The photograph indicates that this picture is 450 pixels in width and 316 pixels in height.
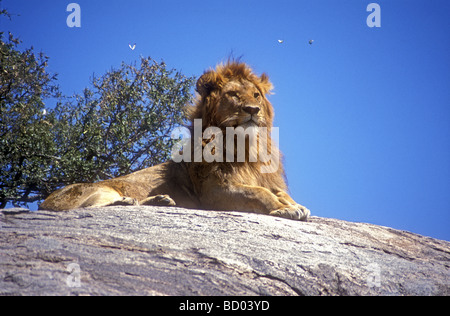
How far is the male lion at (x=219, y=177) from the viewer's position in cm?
668

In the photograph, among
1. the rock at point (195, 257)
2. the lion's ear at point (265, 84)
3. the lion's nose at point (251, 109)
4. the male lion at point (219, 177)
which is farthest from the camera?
the lion's ear at point (265, 84)

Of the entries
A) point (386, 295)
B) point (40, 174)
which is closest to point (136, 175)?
point (40, 174)

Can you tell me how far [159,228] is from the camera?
5.18 meters

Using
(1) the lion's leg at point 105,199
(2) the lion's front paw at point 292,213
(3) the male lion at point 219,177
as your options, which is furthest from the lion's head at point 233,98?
(1) the lion's leg at point 105,199

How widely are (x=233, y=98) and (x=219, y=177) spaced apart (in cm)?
141

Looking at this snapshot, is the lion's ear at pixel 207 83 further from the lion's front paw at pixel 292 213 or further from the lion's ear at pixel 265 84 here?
the lion's front paw at pixel 292 213

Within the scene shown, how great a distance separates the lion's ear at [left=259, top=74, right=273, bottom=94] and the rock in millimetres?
3060

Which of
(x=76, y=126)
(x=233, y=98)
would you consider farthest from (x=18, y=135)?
(x=233, y=98)

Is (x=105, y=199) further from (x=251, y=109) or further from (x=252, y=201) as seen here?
(x=251, y=109)

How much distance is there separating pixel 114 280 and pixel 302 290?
1748 mm

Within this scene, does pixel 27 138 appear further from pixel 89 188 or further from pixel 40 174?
pixel 89 188

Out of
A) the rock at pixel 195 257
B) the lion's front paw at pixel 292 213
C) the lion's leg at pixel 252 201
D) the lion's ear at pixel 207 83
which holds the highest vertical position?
the lion's ear at pixel 207 83

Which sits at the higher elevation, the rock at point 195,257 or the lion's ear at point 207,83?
the lion's ear at point 207,83

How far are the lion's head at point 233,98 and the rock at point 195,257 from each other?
1950 millimetres
